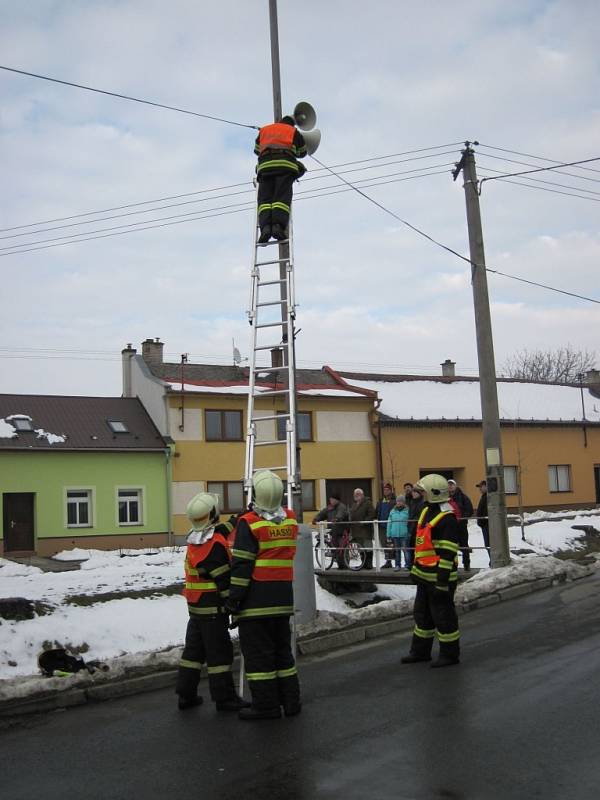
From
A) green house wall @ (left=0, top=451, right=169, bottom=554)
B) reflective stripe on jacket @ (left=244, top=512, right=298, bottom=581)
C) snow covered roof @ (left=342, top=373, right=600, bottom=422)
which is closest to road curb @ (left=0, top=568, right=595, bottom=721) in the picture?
reflective stripe on jacket @ (left=244, top=512, right=298, bottom=581)

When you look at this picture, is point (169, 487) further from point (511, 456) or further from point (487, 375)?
point (487, 375)

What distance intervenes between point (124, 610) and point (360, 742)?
5.96 metres

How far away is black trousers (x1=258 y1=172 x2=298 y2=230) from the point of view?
1023cm

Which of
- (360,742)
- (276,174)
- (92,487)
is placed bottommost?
(360,742)

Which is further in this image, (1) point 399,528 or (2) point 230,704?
(1) point 399,528

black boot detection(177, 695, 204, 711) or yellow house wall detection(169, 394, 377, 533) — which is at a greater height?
yellow house wall detection(169, 394, 377, 533)

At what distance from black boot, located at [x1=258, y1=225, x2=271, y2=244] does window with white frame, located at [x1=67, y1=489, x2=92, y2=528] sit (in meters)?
21.9

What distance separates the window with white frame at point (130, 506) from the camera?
3139 centimetres

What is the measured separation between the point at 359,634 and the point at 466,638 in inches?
57.3

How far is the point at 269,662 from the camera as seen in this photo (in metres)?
6.94

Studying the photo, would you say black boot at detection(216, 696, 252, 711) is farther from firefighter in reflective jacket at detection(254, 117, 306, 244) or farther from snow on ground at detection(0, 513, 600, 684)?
firefighter in reflective jacket at detection(254, 117, 306, 244)

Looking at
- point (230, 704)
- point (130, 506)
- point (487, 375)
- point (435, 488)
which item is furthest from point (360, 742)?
point (130, 506)

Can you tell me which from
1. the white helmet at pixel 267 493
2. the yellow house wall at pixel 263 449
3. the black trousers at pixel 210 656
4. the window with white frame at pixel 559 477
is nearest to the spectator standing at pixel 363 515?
the black trousers at pixel 210 656

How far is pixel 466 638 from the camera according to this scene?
1047 cm
